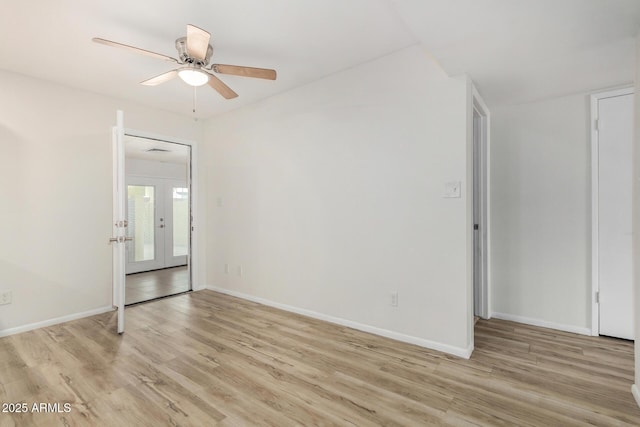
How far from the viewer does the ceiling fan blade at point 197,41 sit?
6.52ft

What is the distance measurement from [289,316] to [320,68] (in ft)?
8.65

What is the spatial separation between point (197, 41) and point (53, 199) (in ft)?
8.65

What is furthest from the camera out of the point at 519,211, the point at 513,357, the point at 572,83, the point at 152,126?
the point at 152,126

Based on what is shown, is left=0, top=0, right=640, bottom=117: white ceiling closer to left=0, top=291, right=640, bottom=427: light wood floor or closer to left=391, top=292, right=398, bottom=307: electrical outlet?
left=391, top=292, right=398, bottom=307: electrical outlet

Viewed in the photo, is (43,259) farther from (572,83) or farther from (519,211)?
(572,83)

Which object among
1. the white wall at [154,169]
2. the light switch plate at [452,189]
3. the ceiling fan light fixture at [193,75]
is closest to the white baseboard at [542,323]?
the light switch plate at [452,189]

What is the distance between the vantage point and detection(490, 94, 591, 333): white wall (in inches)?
117

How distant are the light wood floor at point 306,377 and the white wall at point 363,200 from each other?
1.24 ft

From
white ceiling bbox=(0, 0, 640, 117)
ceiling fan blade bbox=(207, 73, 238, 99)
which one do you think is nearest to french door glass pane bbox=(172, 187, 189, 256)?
white ceiling bbox=(0, 0, 640, 117)

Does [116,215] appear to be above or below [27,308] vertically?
above

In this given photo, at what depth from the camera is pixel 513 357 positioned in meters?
2.50

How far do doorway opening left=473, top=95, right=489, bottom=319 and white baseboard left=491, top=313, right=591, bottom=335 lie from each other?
0.58 ft

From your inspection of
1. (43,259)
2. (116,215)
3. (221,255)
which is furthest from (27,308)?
(221,255)

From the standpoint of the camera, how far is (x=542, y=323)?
315 centimetres
